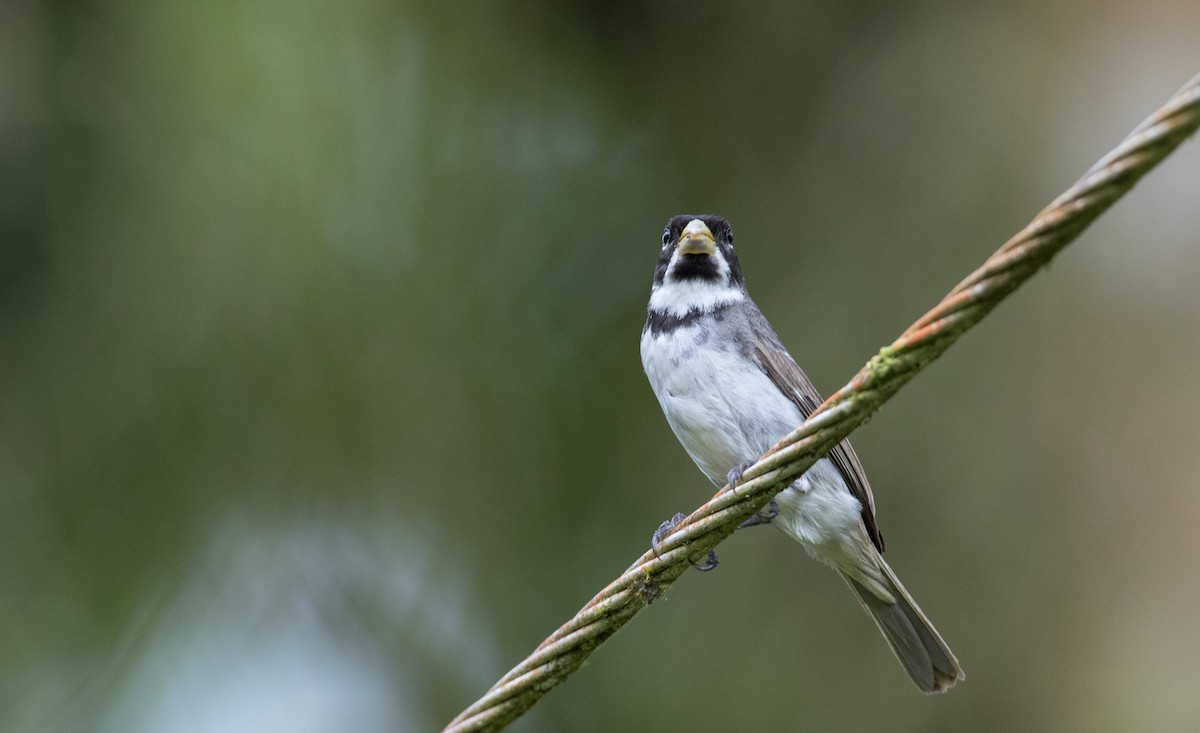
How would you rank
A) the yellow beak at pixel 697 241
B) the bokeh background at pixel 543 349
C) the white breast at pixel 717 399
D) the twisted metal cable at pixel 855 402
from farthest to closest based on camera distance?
the bokeh background at pixel 543 349, the yellow beak at pixel 697 241, the white breast at pixel 717 399, the twisted metal cable at pixel 855 402

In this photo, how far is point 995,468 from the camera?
6.68 m

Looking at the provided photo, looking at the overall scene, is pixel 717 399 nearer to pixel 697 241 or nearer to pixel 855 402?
pixel 697 241

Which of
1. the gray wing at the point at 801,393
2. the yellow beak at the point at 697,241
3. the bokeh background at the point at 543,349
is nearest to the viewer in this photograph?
the gray wing at the point at 801,393

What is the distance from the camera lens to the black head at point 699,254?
4375 millimetres

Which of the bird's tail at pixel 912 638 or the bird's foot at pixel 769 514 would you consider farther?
the bird's tail at pixel 912 638

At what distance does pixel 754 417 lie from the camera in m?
4.02

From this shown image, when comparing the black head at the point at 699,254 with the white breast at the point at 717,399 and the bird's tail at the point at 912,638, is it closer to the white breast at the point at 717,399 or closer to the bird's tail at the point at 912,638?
the white breast at the point at 717,399

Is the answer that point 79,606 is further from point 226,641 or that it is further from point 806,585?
point 806,585

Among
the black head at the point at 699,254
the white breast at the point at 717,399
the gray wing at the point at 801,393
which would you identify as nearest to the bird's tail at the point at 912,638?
the gray wing at the point at 801,393

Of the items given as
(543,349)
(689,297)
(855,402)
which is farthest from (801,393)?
(543,349)

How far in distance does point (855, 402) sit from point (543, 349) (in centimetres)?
477

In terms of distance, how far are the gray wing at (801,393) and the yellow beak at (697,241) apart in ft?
1.05

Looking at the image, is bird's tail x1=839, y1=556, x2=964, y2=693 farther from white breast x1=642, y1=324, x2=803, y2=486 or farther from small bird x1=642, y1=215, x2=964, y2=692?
white breast x1=642, y1=324, x2=803, y2=486

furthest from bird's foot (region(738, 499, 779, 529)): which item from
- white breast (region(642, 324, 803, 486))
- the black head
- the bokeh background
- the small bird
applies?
the bokeh background
